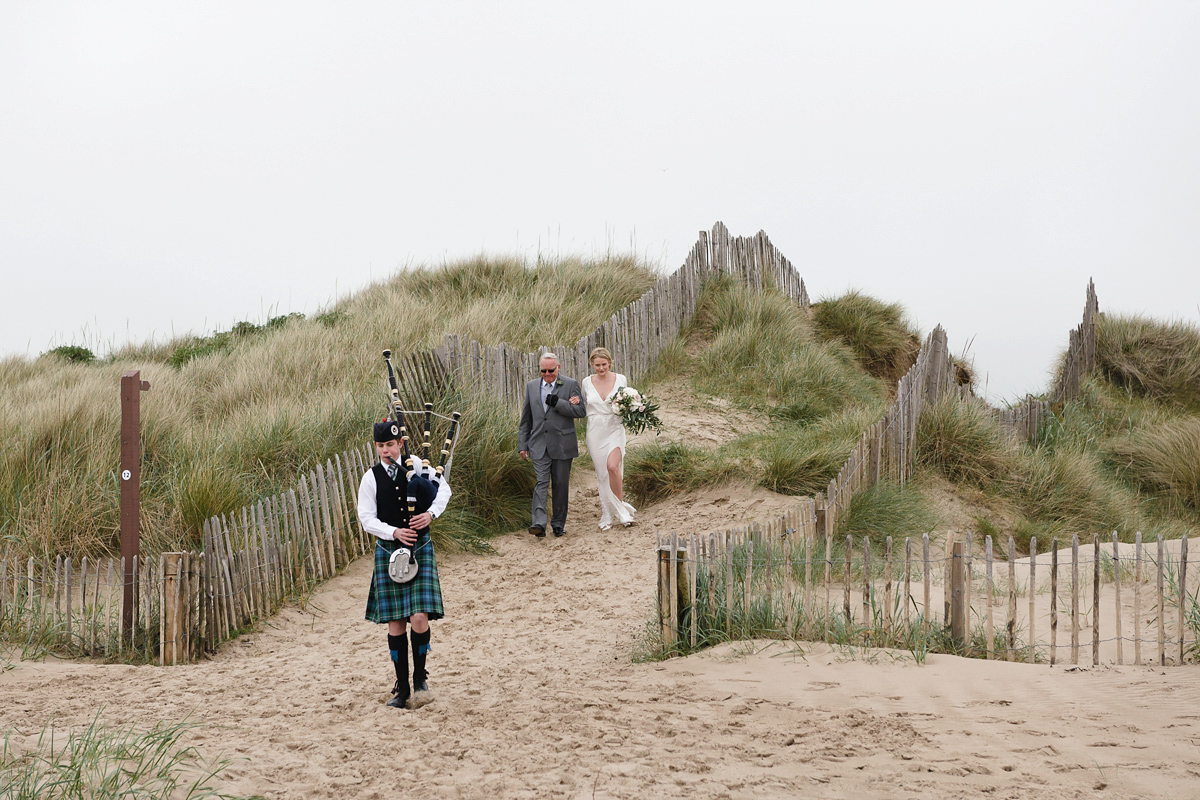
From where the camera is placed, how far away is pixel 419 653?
17.1ft

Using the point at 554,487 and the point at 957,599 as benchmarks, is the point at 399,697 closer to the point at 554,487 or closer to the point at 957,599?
the point at 957,599

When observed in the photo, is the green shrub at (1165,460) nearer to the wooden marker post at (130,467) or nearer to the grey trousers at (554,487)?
the grey trousers at (554,487)

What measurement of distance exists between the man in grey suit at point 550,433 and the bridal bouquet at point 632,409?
37 cm

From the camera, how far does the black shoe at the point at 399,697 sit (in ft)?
17.0

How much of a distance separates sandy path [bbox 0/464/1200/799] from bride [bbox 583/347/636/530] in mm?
2685

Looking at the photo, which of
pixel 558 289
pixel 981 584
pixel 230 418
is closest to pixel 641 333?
pixel 558 289

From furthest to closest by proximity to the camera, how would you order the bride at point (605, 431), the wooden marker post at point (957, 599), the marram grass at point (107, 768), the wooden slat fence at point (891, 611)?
the bride at point (605, 431) < the wooden marker post at point (957, 599) < the wooden slat fence at point (891, 611) < the marram grass at point (107, 768)

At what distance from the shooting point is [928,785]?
13.0 ft

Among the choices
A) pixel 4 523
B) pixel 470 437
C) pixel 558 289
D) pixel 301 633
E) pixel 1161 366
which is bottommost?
pixel 301 633

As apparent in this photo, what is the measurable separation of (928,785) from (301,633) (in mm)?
4748

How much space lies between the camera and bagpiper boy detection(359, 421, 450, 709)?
5.07 m

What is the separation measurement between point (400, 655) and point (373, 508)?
793mm

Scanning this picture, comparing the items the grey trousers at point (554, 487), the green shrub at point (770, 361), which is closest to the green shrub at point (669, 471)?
the grey trousers at point (554, 487)

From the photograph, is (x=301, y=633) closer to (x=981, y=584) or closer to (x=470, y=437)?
(x=470, y=437)
